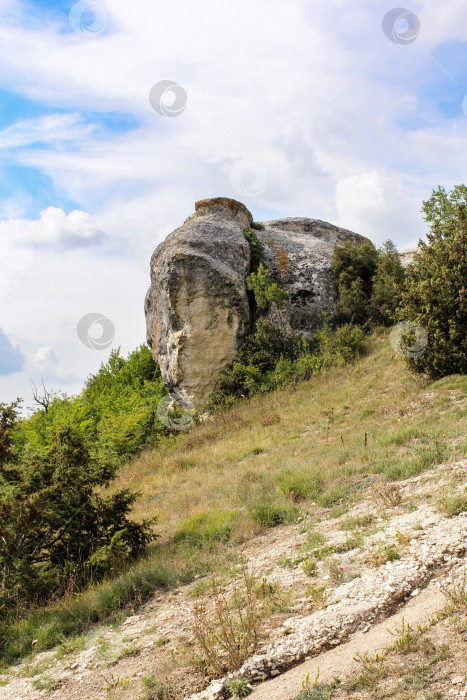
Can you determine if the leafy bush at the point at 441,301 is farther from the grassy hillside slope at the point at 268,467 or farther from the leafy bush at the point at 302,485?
the leafy bush at the point at 302,485

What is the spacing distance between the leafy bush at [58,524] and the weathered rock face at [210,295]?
10111 millimetres

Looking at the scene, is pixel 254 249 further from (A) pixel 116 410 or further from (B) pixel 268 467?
(B) pixel 268 467

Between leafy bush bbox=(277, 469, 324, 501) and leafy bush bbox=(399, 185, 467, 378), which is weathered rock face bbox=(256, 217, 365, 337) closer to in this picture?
leafy bush bbox=(399, 185, 467, 378)

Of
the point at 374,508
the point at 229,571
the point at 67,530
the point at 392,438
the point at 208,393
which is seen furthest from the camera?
the point at 208,393

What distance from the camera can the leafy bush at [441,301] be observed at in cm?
1163

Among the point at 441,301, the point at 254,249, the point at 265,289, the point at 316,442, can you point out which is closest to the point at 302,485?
the point at 316,442

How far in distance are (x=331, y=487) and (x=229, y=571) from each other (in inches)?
95.0

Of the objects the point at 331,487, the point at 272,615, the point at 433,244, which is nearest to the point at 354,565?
the point at 272,615

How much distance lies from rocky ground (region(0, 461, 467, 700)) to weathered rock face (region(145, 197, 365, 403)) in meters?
11.9

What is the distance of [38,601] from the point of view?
6.53 meters

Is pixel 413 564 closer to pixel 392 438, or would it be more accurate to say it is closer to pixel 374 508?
Answer: pixel 374 508

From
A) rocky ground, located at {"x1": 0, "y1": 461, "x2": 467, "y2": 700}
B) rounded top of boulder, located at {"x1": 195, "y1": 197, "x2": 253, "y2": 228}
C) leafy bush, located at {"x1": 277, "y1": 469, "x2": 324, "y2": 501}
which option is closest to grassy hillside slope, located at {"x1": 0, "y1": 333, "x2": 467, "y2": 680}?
leafy bush, located at {"x1": 277, "y1": 469, "x2": 324, "y2": 501}

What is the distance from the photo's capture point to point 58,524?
283 inches

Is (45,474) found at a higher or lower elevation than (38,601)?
higher
